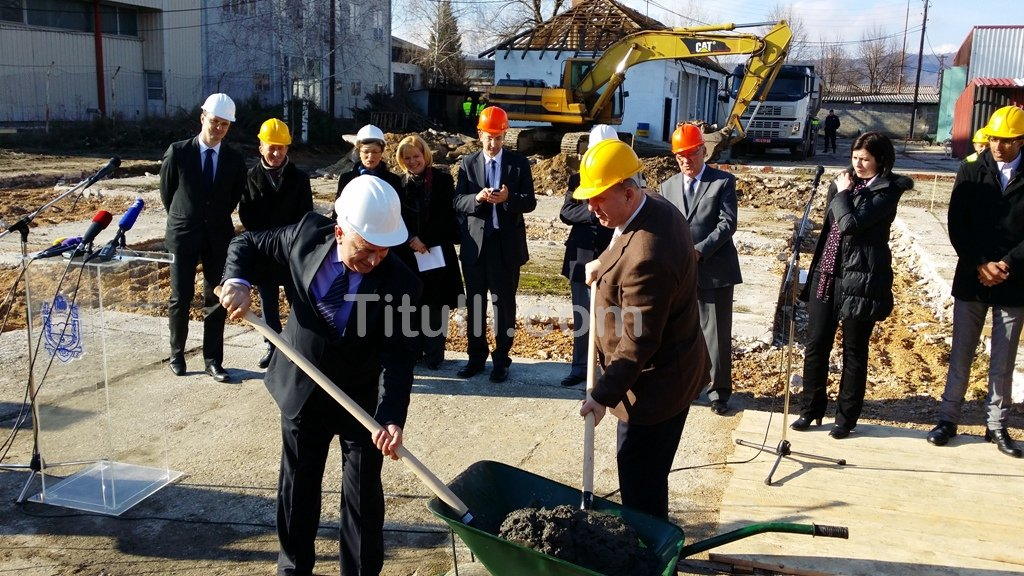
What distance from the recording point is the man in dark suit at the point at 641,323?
10.4ft

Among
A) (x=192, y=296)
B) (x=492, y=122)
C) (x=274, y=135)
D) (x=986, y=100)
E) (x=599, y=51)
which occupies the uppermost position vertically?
(x=599, y=51)

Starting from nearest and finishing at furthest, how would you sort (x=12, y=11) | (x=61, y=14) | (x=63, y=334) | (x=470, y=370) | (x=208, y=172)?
(x=63, y=334)
(x=208, y=172)
(x=470, y=370)
(x=12, y=11)
(x=61, y=14)

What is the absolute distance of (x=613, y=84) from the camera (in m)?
22.8

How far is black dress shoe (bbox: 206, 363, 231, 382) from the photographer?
6.18 meters

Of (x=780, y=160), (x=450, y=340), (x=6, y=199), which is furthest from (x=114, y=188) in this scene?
(x=780, y=160)

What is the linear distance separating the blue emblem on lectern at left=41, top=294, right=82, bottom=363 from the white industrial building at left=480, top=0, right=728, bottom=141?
28.4 meters

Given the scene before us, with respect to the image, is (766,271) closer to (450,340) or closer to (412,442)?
(450,340)

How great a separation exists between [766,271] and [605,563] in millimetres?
8856

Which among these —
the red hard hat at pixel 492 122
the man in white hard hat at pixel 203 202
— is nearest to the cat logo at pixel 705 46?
the red hard hat at pixel 492 122

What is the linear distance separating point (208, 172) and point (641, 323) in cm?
398

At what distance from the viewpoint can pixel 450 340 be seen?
7824mm

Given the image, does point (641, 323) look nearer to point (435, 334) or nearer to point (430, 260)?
point (430, 260)

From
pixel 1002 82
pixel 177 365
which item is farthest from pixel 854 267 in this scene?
pixel 1002 82

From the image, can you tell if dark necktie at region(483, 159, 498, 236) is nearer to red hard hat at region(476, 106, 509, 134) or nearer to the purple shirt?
→ red hard hat at region(476, 106, 509, 134)
